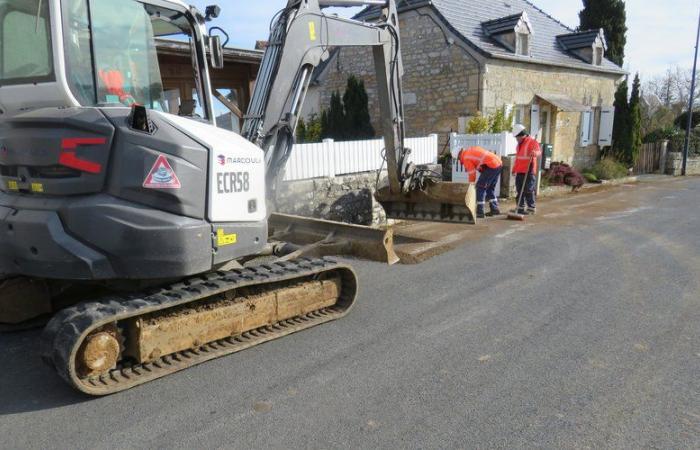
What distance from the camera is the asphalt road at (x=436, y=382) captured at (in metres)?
2.84

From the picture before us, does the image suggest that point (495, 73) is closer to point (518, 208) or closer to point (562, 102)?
point (562, 102)

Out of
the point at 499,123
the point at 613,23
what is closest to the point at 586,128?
the point at 613,23

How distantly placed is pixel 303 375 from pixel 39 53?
2.73 meters

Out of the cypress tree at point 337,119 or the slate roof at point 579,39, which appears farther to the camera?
the slate roof at point 579,39

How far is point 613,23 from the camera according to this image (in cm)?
2330

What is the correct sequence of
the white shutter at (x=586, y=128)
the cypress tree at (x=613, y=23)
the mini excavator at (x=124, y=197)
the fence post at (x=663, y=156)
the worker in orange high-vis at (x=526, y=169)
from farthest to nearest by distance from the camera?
the cypress tree at (x=613, y=23) < the fence post at (x=663, y=156) < the white shutter at (x=586, y=128) < the worker in orange high-vis at (x=526, y=169) < the mini excavator at (x=124, y=197)

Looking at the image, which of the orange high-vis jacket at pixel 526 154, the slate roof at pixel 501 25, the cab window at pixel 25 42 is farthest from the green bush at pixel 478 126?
the cab window at pixel 25 42

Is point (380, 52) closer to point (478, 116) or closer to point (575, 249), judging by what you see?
point (575, 249)

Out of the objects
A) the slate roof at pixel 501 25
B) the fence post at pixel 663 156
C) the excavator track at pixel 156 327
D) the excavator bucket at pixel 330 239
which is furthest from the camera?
the fence post at pixel 663 156

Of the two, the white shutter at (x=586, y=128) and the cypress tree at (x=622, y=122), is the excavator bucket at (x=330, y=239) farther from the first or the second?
the cypress tree at (x=622, y=122)

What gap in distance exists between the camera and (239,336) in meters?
3.95

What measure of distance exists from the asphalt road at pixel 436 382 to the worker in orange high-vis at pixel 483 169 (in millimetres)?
4207

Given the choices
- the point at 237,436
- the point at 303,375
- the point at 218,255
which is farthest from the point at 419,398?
the point at 218,255

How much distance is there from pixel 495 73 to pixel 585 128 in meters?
6.11
